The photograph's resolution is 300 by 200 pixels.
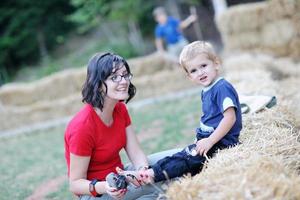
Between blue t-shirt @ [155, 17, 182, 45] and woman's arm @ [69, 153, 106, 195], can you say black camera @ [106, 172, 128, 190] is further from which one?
blue t-shirt @ [155, 17, 182, 45]

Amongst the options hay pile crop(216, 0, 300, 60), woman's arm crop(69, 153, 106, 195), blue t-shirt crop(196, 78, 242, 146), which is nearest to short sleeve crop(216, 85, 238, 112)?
blue t-shirt crop(196, 78, 242, 146)

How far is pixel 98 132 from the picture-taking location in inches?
127

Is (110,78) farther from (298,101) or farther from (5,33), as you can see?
(5,33)

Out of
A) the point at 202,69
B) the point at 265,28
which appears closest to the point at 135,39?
the point at 265,28

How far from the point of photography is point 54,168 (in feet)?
A: 21.4

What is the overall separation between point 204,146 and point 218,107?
1.13ft

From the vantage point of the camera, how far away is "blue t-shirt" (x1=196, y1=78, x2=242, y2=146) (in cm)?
327

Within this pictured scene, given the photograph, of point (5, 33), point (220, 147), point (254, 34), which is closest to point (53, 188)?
point (220, 147)

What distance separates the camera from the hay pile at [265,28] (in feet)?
31.9

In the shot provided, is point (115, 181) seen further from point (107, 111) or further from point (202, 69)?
point (202, 69)

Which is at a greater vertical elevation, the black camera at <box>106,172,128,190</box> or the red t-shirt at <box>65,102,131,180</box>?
the red t-shirt at <box>65,102,131,180</box>

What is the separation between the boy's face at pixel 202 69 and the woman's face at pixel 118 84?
499mm

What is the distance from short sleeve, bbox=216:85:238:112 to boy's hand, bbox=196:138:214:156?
249 millimetres

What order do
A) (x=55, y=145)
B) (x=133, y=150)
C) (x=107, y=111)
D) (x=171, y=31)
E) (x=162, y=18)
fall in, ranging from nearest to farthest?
(x=107, y=111)
(x=133, y=150)
(x=55, y=145)
(x=162, y=18)
(x=171, y=31)
